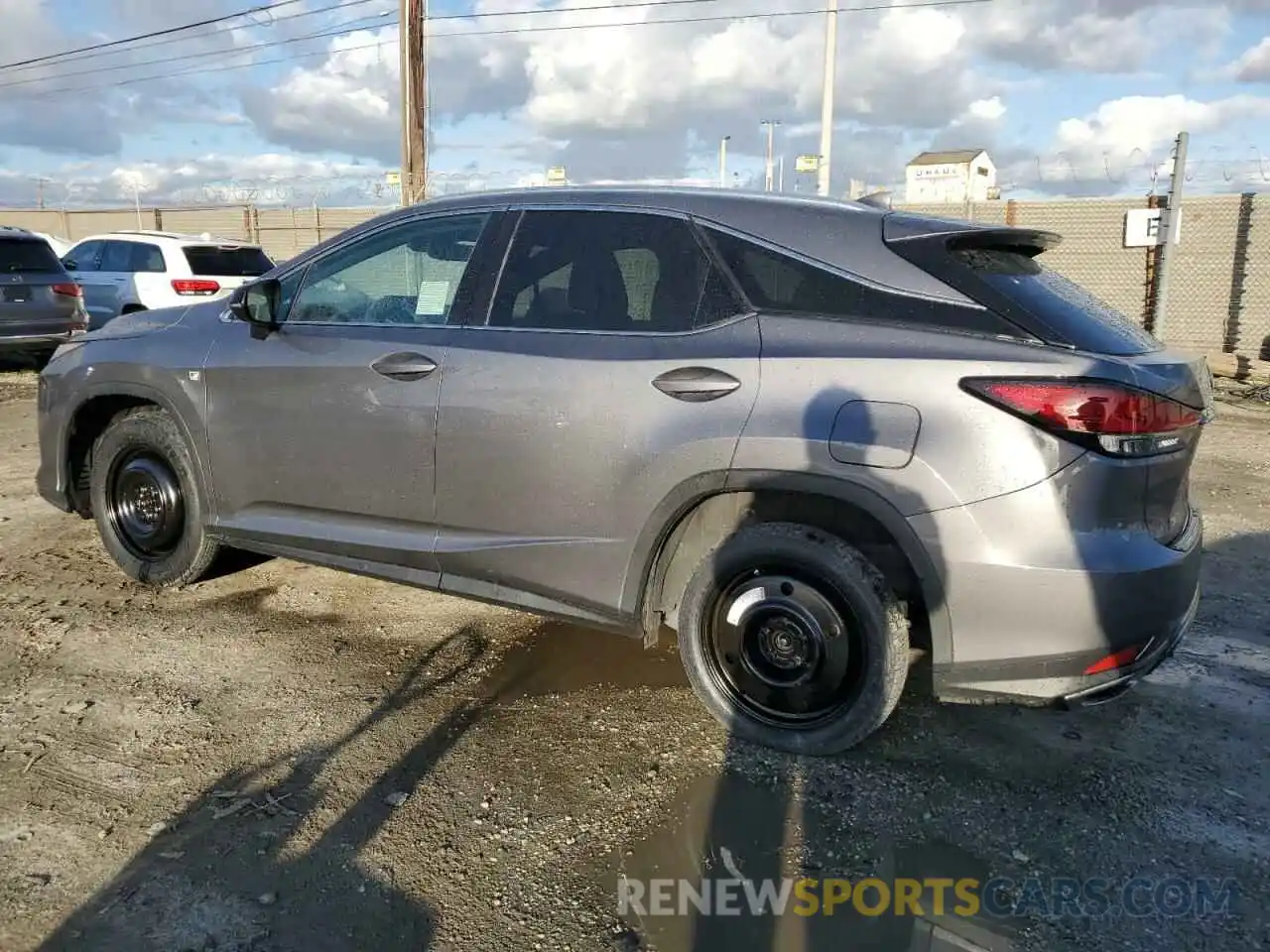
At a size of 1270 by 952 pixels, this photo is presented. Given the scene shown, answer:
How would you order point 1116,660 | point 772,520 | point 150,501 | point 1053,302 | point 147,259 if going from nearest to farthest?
point 1116,660 < point 1053,302 < point 772,520 < point 150,501 < point 147,259

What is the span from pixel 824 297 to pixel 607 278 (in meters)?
0.81

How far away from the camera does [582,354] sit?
330 cm

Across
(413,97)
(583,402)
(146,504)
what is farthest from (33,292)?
(583,402)

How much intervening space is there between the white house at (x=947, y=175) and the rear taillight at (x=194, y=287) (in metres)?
18.6

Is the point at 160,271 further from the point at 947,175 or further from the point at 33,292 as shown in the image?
the point at 947,175

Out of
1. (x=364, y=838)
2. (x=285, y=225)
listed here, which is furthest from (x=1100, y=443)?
(x=285, y=225)

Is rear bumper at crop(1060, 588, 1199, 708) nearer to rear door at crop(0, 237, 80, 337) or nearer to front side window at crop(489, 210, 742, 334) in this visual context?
front side window at crop(489, 210, 742, 334)

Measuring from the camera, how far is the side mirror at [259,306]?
4.01m

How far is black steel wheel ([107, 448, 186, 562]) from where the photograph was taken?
452cm

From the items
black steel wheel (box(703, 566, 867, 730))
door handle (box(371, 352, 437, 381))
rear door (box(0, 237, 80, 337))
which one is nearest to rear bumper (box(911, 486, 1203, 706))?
black steel wheel (box(703, 566, 867, 730))

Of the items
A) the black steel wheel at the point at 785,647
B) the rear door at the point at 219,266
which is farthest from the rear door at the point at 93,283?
the black steel wheel at the point at 785,647

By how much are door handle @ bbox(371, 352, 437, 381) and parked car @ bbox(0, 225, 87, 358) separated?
358 inches

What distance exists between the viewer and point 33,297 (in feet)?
35.5

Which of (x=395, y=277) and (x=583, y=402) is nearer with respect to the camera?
(x=583, y=402)
